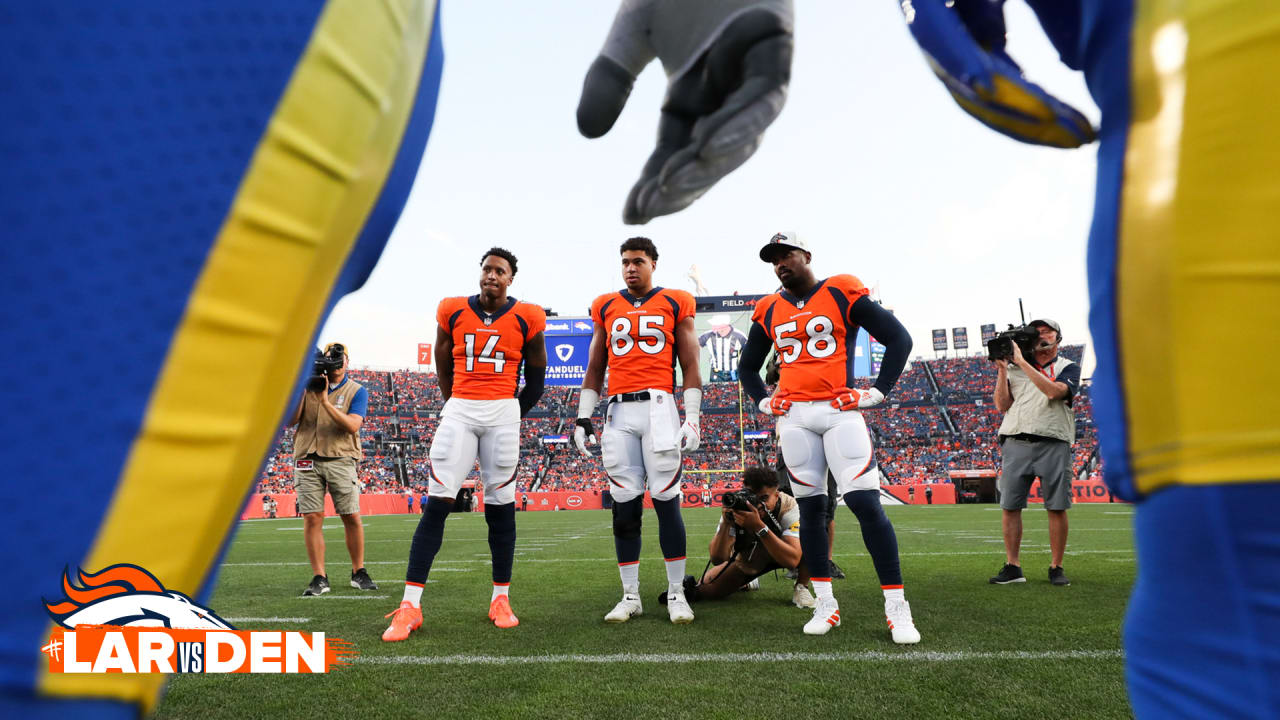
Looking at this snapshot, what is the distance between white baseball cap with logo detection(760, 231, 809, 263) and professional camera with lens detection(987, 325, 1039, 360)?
181cm

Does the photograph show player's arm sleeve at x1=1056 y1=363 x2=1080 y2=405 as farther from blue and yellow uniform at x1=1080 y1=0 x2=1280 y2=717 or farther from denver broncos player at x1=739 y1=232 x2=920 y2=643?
blue and yellow uniform at x1=1080 y1=0 x2=1280 y2=717

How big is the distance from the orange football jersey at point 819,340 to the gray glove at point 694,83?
8.82ft

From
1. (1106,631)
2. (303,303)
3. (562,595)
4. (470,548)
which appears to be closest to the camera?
(303,303)

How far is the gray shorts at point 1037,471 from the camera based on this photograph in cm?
450

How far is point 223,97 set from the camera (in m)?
0.48

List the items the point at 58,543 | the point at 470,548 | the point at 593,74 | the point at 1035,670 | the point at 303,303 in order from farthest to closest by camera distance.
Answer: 1. the point at 470,548
2. the point at 1035,670
3. the point at 593,74
4. the point at 303,303
5. the point at 58,543

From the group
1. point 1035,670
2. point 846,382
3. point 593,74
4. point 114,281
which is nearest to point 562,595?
point 846,382

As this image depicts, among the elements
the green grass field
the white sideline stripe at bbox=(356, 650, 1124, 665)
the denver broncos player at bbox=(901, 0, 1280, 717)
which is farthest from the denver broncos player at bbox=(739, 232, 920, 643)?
the denver broncos player at bbox=(901, 0, 1280, 717)

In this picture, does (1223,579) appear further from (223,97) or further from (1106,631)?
(1106,631)

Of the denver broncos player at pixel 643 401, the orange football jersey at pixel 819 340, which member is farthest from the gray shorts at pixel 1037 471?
the denver broncos player at pixel 643 401

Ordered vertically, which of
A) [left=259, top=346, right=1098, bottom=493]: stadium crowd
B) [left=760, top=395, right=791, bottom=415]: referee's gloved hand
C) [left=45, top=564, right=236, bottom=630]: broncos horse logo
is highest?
[left=760, top=395, right=791, bottom=415]: referee's gloved hand

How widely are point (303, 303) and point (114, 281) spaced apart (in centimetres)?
12

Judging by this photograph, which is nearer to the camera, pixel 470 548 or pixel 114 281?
pixel 114 281

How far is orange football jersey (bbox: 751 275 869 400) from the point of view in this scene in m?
3.45
